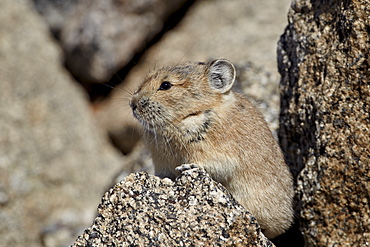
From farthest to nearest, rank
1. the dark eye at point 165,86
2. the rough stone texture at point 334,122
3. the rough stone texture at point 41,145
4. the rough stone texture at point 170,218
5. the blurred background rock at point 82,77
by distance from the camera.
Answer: the blurred background rock at point 82,77
the rough stone texture at point 41,145
the dark eye at point 165,86
the rough stone texture at point 334,122
the rough stone texture at point 170,218

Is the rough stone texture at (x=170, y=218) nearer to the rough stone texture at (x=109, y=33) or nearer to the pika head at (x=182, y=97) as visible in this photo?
the pika head at (x=182, y=97)

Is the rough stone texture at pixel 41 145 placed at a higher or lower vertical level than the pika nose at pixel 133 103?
lower

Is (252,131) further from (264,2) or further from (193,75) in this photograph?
(264,2)

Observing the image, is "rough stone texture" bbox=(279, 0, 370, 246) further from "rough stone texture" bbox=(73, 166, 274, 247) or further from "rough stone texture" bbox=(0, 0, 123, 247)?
"rough stone texture" bbox=(0, 0, 123, 247)

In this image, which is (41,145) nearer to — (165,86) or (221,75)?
(165,86)

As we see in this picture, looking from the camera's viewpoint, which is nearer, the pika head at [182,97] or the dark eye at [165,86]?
the pika head at [182,97]

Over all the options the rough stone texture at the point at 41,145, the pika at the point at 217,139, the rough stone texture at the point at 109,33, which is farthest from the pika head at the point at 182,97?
the rough stone texture at the point at 109,33

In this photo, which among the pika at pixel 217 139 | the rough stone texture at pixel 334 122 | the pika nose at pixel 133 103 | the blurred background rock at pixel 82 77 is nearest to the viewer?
the rough stone texture at pixel 334 122

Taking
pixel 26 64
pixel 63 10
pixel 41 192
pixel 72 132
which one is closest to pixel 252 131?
pixel 41 192
